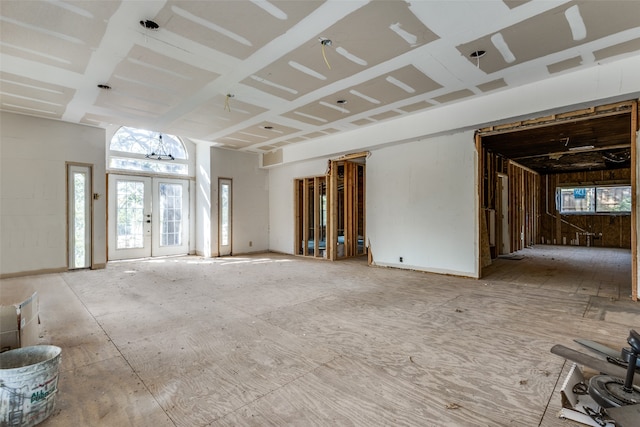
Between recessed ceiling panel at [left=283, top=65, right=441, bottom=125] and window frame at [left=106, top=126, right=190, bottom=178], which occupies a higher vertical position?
recessed ceiling panel at [left=283, top=65, right=441, bottom=125]

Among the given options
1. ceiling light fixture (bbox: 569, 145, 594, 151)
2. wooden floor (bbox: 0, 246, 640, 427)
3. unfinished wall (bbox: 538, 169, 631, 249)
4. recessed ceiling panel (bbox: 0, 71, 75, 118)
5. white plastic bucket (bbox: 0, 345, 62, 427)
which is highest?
recessed ceiling panel (bbox: 0, 71, 75, 118)

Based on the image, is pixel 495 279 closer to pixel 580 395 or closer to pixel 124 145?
pixel 580 395

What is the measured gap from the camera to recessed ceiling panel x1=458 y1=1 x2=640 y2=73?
2.77 m

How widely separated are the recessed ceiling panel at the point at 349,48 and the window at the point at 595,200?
11.6m

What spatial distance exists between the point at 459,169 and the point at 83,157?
755 centimetres

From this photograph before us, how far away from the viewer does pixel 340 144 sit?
23.2 ft

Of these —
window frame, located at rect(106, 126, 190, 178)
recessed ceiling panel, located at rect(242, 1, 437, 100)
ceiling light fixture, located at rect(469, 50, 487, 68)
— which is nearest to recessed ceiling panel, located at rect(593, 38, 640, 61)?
ceiling light fixture, located at rect(469, 50, 487, 68)

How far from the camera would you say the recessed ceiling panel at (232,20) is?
2699 mm

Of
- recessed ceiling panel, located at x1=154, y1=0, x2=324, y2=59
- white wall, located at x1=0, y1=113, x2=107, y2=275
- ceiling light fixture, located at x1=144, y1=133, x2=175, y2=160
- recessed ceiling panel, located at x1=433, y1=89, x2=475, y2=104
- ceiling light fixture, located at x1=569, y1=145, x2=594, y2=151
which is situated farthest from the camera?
ceiling light fixture, located at x1=144, y1=133, x2=175, y2=160

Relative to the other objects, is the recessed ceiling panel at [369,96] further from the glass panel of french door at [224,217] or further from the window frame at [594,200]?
the window frame at [594,200]

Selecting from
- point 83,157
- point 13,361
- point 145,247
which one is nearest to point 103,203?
point 83,157

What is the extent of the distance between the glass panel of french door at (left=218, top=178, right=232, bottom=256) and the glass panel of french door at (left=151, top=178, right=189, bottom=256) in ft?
3.71

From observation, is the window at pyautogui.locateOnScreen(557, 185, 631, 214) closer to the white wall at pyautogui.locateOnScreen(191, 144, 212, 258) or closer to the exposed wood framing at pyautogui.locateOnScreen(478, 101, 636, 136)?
the exposed wood framing at pyautogui.locateOnScreen(478, 101, 636, 136)

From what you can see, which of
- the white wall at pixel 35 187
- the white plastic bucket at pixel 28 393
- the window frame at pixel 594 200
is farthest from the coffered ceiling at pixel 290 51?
the window frame at pixel 594 200
